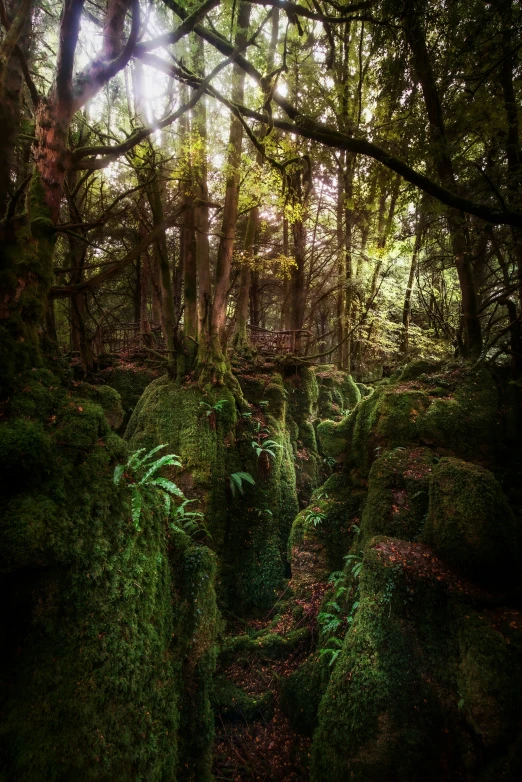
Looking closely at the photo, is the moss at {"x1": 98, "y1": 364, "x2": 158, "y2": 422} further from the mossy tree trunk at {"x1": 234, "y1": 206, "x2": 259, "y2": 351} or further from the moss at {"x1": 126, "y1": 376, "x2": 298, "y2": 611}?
the mossy tree trunk at {"x1": 234, "y1": 206, "x2": 259, "y2": 351}

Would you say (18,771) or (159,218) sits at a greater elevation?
(159,218)

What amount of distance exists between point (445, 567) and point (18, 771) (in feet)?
11.8

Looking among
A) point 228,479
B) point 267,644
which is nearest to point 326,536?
point 267,644

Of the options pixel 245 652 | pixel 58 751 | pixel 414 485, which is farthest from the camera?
pixel 245 652

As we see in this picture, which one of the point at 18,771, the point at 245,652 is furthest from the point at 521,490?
the point at 18,771

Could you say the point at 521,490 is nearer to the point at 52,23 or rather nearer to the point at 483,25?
the point at 483,25

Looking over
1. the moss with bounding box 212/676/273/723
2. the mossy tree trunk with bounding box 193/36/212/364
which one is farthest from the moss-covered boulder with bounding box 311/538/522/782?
the mossy tree trunk with bounding box 193/36/212/364

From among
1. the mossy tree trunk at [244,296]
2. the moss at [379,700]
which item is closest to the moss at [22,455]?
the moss at [379,700]

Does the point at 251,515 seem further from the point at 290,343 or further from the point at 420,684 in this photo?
the point at 290,343

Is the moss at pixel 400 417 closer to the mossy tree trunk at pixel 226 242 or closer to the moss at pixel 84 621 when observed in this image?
the mossy tree trunk at pixel 226 242

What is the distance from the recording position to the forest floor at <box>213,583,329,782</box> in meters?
4.23

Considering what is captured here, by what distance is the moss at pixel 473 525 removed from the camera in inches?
131

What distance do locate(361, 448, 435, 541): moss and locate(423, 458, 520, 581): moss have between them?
0.58 m

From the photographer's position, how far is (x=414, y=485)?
4703mm
